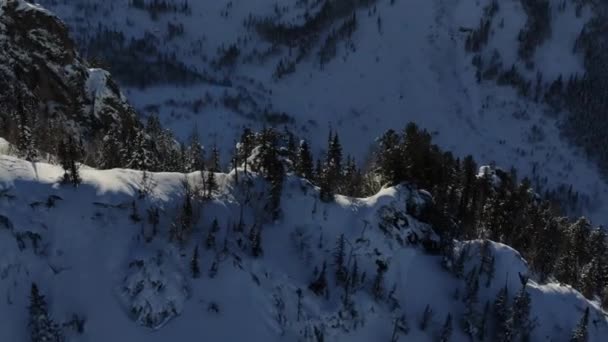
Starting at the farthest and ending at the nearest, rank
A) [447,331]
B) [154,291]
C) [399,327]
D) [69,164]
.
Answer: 1. [399,327]
2. [447,331]
3. [69,164]
4. [154,291]

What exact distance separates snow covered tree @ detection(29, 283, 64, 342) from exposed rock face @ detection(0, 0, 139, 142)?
140 ft

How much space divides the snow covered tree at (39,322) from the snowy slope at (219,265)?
1094mm

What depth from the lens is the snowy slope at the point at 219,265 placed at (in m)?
43.1

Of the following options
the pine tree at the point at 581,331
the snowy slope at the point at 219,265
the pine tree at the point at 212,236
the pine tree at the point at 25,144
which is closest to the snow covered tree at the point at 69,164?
the snowy slope at the point at 219,265

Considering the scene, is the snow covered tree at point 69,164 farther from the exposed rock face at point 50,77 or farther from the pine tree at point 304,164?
the exposed rock face at point 50,77

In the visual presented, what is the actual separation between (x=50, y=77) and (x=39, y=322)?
54292 millimetres

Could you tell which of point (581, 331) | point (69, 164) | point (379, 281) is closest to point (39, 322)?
point (69, 164)

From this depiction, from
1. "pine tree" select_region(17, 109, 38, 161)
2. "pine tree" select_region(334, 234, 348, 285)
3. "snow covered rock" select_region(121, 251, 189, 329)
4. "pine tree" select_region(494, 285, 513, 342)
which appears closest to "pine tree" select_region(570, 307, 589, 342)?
"pine tree" select_region(494, 285, 513, 342)

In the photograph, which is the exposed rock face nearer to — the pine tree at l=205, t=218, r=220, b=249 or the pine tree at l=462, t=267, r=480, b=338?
the pine tree at l=205, t=218, r=220, b=249

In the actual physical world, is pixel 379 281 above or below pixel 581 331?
above

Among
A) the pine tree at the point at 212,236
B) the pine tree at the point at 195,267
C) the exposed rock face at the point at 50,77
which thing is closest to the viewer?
the pine tree at the point at 195,267

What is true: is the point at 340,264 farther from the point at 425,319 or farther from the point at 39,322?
the point at 39,322

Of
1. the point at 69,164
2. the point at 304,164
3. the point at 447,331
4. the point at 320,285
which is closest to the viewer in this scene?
the point at 69,164

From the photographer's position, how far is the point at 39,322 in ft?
127
